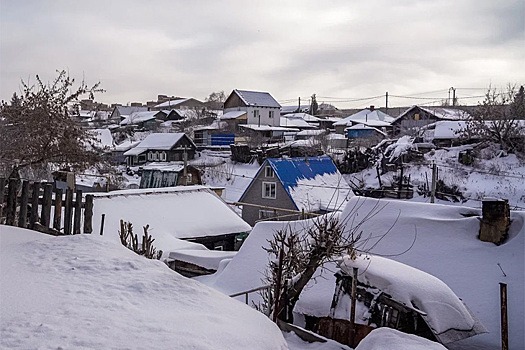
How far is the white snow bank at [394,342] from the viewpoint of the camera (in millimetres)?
3773

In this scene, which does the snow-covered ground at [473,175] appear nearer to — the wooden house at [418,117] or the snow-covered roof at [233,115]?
the wooden house at [418,117]

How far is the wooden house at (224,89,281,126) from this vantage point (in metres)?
48.8

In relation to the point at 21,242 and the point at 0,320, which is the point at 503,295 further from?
the point at 21,242

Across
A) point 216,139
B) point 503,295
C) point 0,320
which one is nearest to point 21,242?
point 0,320

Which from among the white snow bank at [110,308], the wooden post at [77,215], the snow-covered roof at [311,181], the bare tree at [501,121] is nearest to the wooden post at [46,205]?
the wooden post at [77,215]

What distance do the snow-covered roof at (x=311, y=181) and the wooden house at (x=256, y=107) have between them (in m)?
24.4

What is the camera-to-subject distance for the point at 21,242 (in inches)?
225

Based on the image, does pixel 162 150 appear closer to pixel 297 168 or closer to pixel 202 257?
pixel 297 168

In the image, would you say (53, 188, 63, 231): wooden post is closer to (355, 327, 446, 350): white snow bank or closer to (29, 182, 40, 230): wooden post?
(29, 182, 40, 230): wooden post

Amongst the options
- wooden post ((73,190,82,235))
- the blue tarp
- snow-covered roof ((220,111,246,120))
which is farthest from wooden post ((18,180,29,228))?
snow-covered roof ((220,111,246,120))

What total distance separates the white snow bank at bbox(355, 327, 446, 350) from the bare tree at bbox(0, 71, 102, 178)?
28.8 ft

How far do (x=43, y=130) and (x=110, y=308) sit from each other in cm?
861

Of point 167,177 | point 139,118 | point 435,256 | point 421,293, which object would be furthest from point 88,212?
point 139,118

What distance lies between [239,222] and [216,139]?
27.8 m
